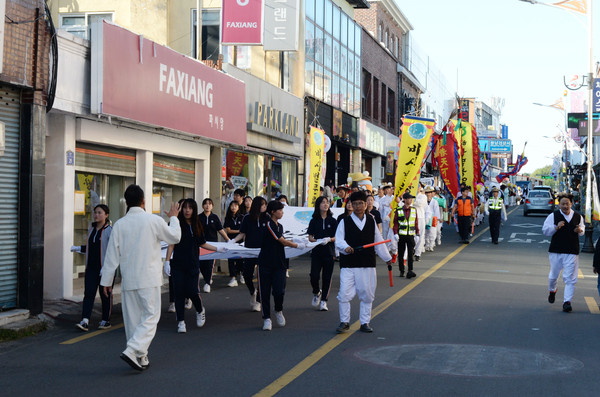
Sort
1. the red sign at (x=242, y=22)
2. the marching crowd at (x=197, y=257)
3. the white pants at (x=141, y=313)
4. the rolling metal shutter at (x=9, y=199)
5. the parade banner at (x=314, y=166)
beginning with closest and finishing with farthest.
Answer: the white pants at (x=141, y=313), the marching crowd at (x=197, y=257), the rolling metal shutter at (x=9, y=199), the red sign at (x=242, y=22), the parade banner at (x=314, y=166)

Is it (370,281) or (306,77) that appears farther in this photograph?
(306,77)

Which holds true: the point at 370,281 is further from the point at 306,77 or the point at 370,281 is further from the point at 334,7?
the point at 334,7

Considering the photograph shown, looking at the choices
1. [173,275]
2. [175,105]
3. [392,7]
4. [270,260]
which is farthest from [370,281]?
[392,7]

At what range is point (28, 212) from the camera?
35.2 ft

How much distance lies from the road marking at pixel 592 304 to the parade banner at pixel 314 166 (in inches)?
420

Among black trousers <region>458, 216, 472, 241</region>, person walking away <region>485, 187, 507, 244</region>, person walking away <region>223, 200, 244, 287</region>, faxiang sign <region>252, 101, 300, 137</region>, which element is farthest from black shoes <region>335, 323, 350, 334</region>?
person walking away <region>485, 187, 507, 244</region>

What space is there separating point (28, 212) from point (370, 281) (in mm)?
4824

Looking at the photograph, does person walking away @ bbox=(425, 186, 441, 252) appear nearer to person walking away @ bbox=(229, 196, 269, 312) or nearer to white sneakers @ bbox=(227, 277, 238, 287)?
white sneakers @ bbox=(227, 277, 238, 287)

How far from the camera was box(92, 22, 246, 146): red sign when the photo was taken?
13039 millimetres

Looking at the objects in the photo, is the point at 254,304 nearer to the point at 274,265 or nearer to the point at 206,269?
the point at 274,265

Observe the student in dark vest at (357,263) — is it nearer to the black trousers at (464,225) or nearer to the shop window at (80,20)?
the shop window at (80,20)

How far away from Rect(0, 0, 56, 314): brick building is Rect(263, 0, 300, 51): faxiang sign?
37.9 feet

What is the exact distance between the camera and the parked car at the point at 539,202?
159 feet

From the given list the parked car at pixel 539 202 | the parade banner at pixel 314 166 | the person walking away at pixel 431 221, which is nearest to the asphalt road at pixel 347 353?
the person walking away at pixel 431 221
